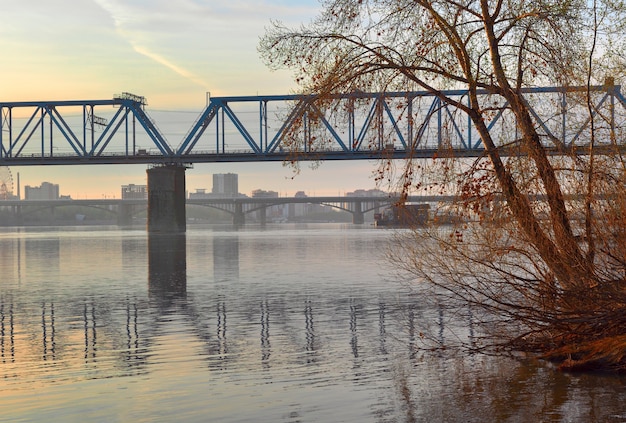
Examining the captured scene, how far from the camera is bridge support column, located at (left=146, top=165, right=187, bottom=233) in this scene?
12531 cm

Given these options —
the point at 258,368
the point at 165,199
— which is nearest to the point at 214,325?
the point at 258,368

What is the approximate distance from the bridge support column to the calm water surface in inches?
3739

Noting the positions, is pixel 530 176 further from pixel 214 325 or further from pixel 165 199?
pixel 165 199

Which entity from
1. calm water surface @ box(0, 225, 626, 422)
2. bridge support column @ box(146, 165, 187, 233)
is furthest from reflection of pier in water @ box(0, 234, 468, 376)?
bridge support column @ box(146, 165, 187, 233)

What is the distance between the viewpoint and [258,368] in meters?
16.2

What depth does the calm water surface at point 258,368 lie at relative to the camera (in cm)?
1304

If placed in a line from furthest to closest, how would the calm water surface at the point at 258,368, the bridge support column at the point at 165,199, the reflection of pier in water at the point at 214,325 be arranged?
1. the bridge support column at the point at 165,199
2. the reflection of pier in water at the point at 214,325
3. the calm water surface at the point at 258,368

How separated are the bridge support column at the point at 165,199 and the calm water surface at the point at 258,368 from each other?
95.0 meters

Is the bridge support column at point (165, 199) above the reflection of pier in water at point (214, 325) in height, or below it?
above

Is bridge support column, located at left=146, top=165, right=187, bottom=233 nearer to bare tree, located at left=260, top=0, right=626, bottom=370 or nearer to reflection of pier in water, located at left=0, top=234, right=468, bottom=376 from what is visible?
reflection of pier in water, located at left=0, top=234, right=468, bottom=376

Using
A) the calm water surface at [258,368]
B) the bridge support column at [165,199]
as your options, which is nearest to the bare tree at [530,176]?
the calm water surface at [258,368]

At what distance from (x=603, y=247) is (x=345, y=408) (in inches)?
239

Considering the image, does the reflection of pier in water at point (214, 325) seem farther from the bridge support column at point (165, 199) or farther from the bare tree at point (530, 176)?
the bridge support column at point (165, 199)

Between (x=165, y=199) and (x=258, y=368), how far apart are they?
112 meters
